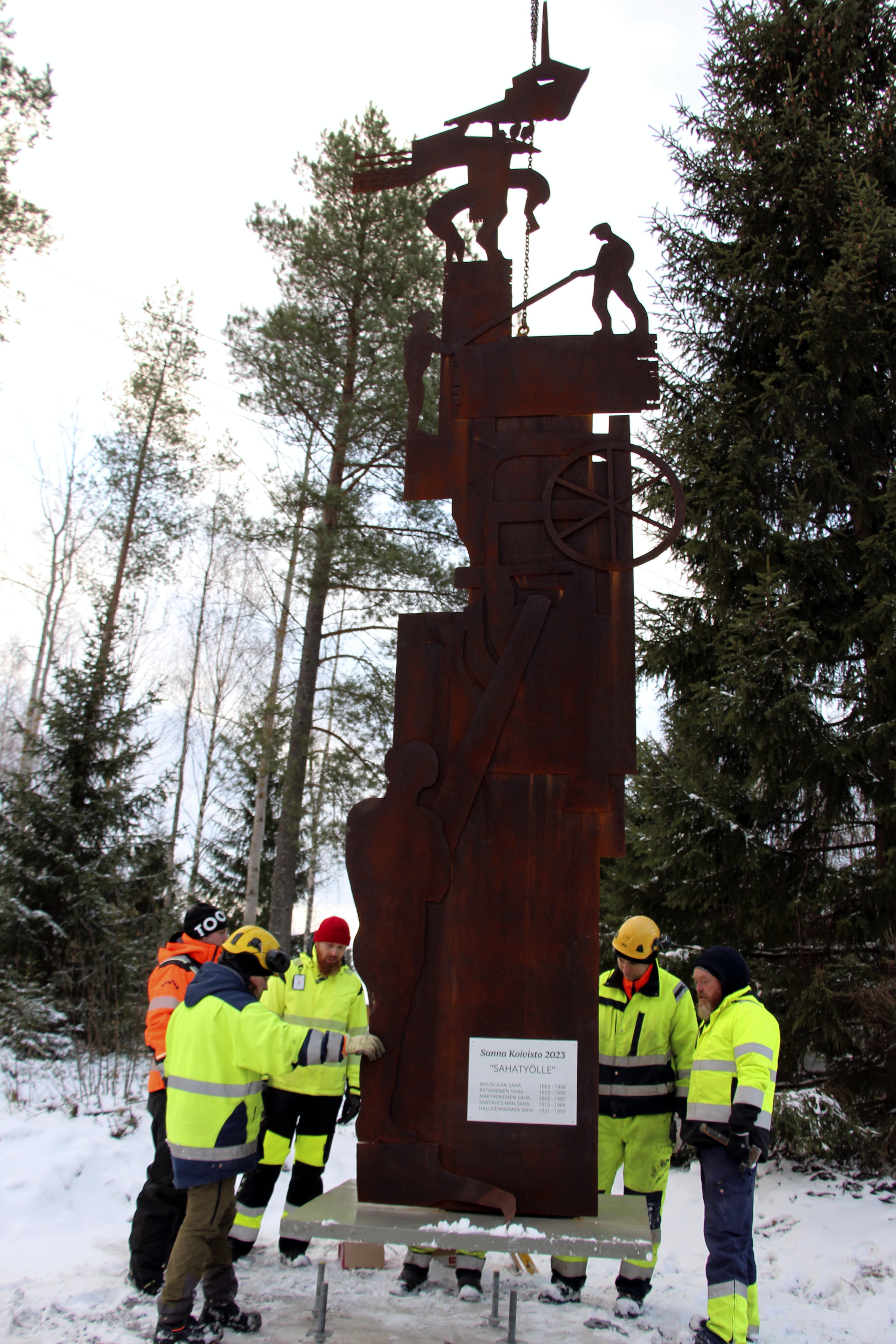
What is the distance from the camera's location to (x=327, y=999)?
474cm

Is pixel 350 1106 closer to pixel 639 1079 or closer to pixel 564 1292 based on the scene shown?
pixel 564 1292

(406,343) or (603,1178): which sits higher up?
(406,343)

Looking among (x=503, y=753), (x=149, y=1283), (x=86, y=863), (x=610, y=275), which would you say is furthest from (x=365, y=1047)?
(x=86, y=863)

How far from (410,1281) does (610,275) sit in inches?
190

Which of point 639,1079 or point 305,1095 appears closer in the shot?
point 639,1079

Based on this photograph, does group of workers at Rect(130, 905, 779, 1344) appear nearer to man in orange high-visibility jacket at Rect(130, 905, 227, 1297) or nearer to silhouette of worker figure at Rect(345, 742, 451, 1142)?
man in orange high-visibility jacket at Rect(130, 905, 227, 1297)

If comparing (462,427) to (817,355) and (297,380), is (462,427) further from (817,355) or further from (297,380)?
(297,380)

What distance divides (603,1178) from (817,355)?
5932 millimetres

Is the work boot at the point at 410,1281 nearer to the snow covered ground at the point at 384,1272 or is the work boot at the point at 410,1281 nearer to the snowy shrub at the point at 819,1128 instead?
the snow covered ground at the point at 384,1272

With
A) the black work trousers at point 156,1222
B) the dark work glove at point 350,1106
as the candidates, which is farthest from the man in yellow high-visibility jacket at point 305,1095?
the black work trousers at point 156,1222

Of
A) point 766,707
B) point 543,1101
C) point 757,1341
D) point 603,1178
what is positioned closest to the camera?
point 543,1101

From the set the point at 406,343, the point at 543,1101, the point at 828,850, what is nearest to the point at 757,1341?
the point at 543,1101

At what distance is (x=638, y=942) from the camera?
4.42m

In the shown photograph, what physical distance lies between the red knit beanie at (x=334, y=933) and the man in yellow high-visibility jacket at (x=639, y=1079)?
1.33m
